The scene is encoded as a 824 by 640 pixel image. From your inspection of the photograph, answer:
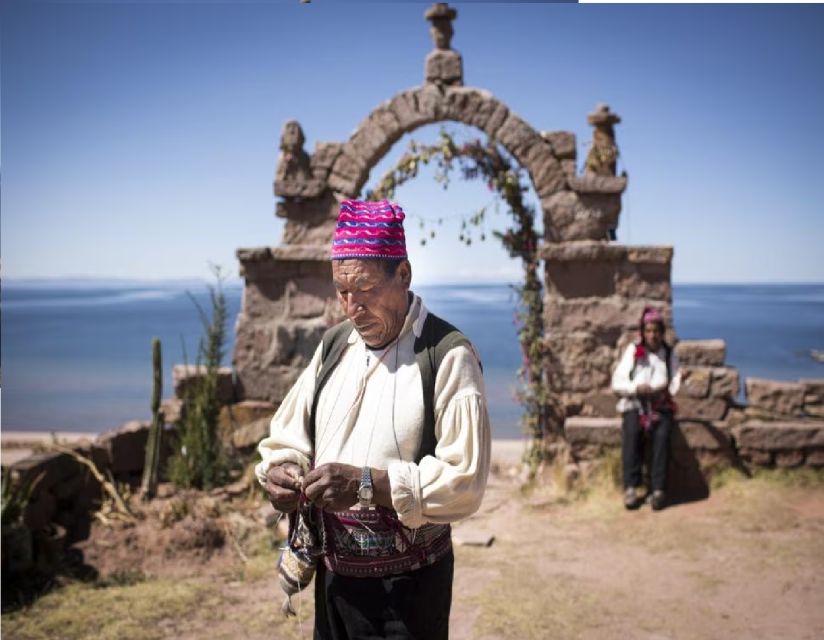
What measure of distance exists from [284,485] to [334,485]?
0.78ft

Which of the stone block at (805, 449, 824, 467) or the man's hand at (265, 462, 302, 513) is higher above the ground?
the man's hand at (265, 462, 302, 513)

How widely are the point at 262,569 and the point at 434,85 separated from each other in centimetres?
455

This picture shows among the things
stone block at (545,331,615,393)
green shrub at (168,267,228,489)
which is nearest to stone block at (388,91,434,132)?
green shrub at (168,267,228,489)

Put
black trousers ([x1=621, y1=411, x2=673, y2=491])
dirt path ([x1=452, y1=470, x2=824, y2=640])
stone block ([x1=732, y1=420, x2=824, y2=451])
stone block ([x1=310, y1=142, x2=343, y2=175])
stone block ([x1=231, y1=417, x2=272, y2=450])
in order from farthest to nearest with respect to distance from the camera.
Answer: stone block ([x1=310, y1=142, x2=343, y2=175])
stone block ([x1=231, y1=417, x2=272, y2=450])
stone block ([x1=732, y1=420, x2=824, y2=451])
black trousers ([x1=621, y1=411, x2=673, y2=491])
dirt path ([x1=452, y1=470, x2=824, y2=640])

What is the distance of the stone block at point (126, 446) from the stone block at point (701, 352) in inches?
199

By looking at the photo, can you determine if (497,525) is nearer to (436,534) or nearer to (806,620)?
(806,620)

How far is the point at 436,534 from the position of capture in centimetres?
256

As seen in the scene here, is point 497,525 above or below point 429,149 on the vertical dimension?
below

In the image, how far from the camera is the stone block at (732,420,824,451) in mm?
6664

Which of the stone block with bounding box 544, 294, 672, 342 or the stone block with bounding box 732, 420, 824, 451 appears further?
the stone block with bounding box 544, 294, 672, 342

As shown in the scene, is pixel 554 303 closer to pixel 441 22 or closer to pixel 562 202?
pixel 562 202

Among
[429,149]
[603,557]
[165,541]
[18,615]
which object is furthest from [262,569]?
[429,149]

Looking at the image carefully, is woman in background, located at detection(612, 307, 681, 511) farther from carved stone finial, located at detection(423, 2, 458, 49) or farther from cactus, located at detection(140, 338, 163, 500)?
cactus, located at detection(140, 338, 163, 500)

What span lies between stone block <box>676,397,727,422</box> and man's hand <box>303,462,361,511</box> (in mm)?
5347
